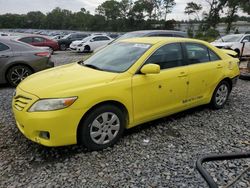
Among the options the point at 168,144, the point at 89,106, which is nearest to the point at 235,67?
the point at 168,144

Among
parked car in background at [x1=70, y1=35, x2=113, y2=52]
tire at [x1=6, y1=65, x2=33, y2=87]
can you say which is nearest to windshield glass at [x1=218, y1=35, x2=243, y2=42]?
parked car in background at [x1=70, y1=35, x2=113, y2=52]

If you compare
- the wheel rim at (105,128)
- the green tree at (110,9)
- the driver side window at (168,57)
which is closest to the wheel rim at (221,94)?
the driver side window at (168,57)

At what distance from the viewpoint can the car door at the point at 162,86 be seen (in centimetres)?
368

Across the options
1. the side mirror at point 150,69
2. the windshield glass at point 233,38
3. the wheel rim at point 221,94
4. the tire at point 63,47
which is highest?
the side mirror at point 150,69

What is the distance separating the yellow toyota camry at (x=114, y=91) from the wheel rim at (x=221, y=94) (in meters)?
0.22

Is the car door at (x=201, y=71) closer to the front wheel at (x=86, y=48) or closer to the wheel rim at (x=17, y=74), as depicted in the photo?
the wheel rim at (x=17, y=74)

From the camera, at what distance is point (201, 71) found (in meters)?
4.50

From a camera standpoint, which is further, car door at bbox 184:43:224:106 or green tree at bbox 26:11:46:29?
green tree at bbox 26:11:46:29

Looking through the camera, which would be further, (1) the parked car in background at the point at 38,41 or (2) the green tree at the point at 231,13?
(2) the green tree at the point at 231,13

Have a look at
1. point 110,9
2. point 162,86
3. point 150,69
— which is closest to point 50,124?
point 150,69

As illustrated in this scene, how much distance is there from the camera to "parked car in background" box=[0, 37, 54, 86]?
22.0 ft

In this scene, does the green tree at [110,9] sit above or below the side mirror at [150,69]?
above

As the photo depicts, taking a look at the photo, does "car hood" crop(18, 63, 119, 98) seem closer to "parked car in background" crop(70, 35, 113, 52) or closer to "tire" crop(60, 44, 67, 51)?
"parked car in background" crop(70, 35, 113, 52)

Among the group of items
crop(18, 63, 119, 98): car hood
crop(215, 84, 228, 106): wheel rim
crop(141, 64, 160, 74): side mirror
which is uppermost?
crop(141, 64, 160, 74): side mirror
